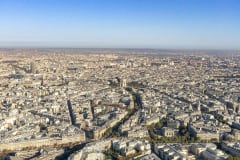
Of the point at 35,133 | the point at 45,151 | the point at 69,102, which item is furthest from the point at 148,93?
the point at 45,151

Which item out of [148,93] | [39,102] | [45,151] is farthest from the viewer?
[148,93]

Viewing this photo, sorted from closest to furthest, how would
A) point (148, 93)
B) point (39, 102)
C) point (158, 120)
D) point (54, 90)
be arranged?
1. point (158, 120)
2. point (39, 102)
3. point (148, 93)
4. point (54, 90)

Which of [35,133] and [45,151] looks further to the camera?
[35,133]

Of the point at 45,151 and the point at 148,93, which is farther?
the point at 148,93

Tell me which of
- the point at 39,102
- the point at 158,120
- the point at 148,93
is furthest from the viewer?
the point at 148,93

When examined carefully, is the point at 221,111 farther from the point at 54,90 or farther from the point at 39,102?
the point at 54,90

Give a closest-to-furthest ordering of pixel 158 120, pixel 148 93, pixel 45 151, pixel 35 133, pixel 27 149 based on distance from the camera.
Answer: pixel 45 151 → pixel 27 149 → pixel 35 133 → pixel 158 120 → pixel 148 93

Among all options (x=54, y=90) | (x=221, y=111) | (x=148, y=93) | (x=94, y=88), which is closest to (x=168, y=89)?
(x=148, y=93)

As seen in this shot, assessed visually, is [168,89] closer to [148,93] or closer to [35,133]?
[148,93]
